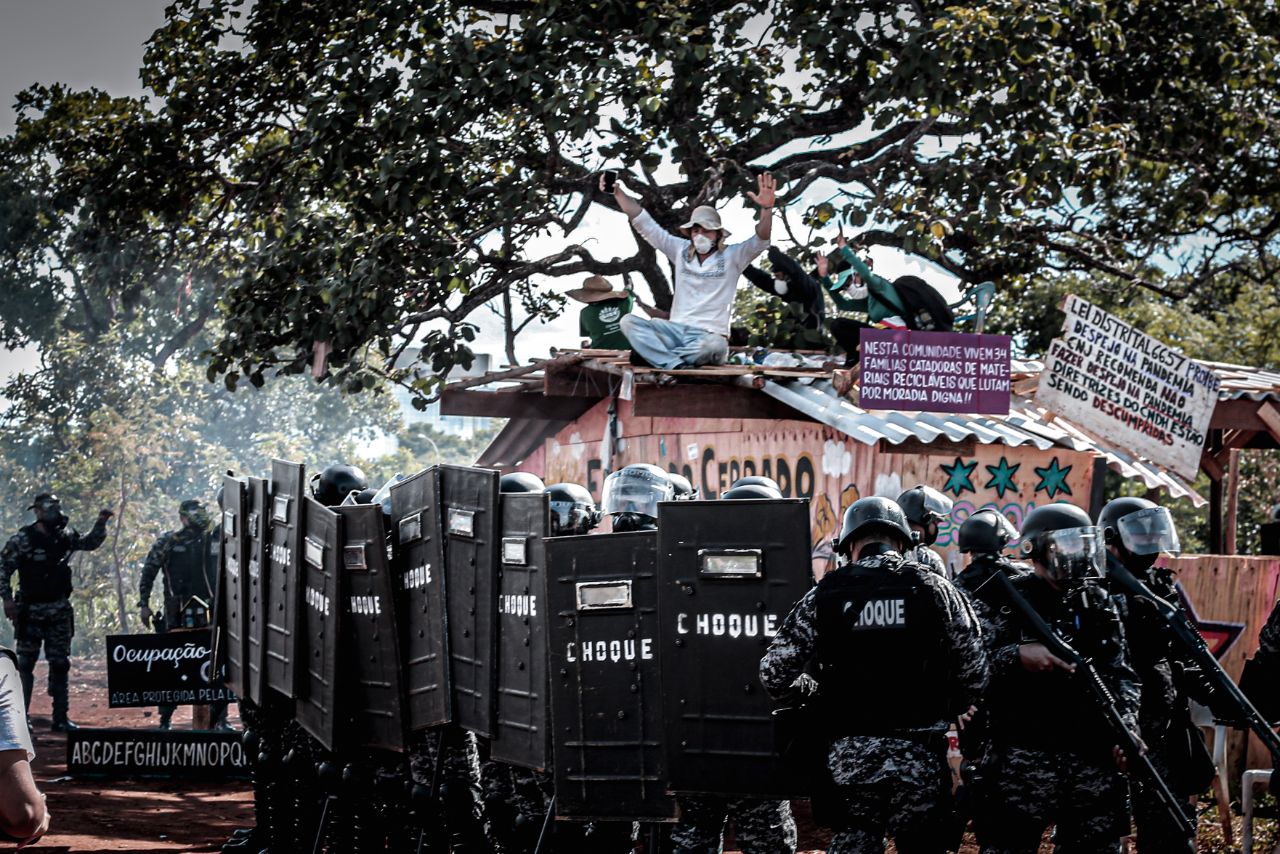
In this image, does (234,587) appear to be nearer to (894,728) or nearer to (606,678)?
(606,678)

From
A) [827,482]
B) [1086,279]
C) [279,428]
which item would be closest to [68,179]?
[827,482]

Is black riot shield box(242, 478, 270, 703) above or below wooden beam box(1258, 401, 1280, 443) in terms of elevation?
below

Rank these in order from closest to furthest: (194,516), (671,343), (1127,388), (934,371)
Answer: (934,371) < (1127,388) < (671,343) < (194,516)

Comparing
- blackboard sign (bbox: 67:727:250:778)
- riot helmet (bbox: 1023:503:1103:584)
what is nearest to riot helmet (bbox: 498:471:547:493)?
riot helmet (bbox: 1023:503:1103:584)

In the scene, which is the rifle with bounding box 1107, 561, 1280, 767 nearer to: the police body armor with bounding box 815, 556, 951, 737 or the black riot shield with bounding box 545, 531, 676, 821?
the police body armor with bounding box 815, 556, 951, 737

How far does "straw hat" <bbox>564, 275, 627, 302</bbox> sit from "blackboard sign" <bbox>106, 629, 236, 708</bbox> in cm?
401

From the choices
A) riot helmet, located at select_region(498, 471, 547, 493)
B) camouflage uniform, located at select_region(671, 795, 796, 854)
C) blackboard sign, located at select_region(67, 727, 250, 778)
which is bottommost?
blackboard sign, located at select_region(67, 727, 250, 778)

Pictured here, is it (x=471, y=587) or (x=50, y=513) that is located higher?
(x=50, y=513)

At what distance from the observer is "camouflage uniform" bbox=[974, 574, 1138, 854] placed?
581 centimetres

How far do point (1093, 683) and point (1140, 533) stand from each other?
4.00 feet

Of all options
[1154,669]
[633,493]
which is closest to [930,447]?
[1154,669]

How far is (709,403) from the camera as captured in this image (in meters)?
11.3

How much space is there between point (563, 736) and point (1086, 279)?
14.0 meters

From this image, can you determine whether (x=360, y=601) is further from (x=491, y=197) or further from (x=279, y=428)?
(x=279, y=428)
